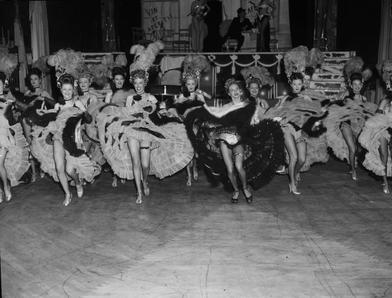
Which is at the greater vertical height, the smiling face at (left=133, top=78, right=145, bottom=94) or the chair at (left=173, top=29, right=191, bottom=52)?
the chair at (left=173, top=29, right=191, bottom=52)

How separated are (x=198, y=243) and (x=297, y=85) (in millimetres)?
2764

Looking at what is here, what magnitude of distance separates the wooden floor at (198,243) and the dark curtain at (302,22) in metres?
6.87

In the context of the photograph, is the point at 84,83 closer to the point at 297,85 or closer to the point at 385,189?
the point at 297,85

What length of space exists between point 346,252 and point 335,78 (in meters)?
6.66

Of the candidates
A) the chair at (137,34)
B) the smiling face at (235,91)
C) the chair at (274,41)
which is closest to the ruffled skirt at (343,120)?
the smiling face at (235,91)

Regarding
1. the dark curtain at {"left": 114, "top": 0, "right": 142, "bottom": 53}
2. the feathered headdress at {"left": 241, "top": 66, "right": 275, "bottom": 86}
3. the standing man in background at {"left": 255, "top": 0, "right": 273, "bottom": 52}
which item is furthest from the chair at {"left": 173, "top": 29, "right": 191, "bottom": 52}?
the feathered headdress at {"left": 241, "top": 66, "right": 275, "bottom": 86}

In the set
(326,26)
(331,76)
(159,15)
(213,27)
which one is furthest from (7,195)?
(159,15)

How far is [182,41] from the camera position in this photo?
14.6 metres

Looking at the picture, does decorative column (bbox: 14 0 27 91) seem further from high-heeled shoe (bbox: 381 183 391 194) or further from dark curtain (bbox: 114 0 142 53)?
high-heeled shoe (bbox: 381 183 391 194)

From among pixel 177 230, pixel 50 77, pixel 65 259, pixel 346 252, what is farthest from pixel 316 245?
pixel 50 77

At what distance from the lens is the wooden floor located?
345 centimetres

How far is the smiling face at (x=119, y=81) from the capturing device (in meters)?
6.30

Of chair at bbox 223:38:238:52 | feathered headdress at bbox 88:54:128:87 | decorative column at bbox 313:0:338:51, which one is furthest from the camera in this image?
chair at bbox 223:38:238:52

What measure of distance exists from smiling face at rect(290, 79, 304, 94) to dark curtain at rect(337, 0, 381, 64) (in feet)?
15.8
